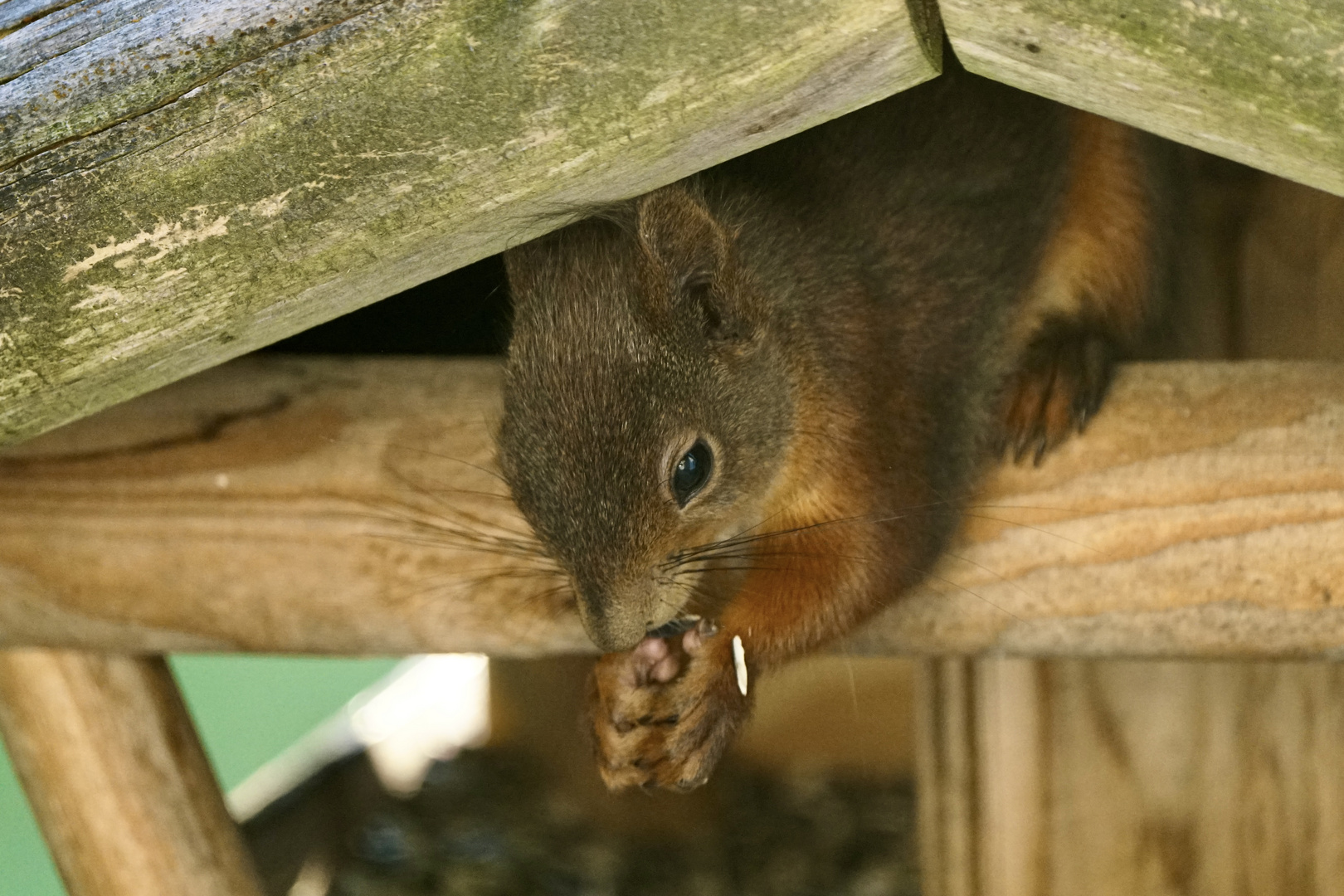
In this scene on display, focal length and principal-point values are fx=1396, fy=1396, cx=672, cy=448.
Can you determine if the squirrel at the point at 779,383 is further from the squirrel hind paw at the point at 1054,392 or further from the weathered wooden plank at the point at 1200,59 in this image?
the weathered wooden plank at the point at 1200,59

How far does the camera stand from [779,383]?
1362mm

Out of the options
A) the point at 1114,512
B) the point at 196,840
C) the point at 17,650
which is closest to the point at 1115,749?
the point at 1114,512

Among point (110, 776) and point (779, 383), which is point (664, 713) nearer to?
point (779, 383)

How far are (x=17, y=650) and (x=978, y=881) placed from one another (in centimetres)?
121

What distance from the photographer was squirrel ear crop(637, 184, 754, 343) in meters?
1.17

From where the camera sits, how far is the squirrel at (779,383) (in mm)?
1220

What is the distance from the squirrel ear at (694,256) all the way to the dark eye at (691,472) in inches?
4.3

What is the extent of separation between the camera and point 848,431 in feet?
4.54

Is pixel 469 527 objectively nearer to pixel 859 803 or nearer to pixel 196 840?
pixel 196 840

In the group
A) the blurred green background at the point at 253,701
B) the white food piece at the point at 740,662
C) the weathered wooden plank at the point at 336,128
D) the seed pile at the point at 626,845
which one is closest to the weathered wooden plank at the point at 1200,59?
the weathered wooden plank at the point at 336,128

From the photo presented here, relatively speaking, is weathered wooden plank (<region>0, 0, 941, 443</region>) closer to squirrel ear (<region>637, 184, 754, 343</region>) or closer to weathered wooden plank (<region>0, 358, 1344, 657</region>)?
squirrel ear (<region>637, 184, 754, 343</region>)

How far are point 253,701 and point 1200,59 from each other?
10.3 ft

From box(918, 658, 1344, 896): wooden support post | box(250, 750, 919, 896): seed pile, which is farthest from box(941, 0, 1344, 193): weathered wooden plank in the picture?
box(250, 750, 919, 896): seed pile

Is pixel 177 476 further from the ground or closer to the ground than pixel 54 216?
closer to the ground
